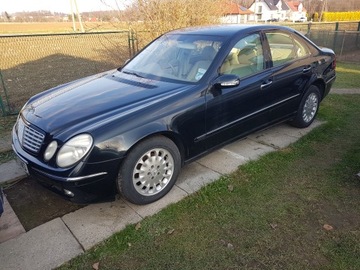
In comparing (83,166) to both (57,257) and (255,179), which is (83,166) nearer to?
(57,257)

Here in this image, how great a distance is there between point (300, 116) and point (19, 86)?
7168 mm

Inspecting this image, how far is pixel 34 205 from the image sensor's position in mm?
2969

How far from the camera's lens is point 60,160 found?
2418mm

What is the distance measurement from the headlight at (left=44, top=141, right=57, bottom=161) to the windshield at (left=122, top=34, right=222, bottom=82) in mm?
1439

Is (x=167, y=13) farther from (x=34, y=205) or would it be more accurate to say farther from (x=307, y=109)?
(x=34, y=205)

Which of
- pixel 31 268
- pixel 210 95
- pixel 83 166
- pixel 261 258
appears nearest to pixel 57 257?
pixel 31 268

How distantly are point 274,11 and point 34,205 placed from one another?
250ft

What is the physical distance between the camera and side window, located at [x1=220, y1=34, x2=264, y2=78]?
10.9 ft

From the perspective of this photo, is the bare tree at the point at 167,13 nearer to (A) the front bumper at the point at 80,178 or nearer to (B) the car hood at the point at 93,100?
(B) the car hood at the point at 93,100

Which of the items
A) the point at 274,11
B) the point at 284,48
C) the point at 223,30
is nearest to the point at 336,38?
the point at 284,48

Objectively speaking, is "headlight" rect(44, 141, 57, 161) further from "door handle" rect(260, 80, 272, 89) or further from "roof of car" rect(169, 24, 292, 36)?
"door handle" rect(260, 80, 272, 89)

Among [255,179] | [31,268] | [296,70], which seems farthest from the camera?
[296,70]

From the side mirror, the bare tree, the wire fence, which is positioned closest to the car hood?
the side mirror

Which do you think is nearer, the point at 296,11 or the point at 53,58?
the point at 53,58
